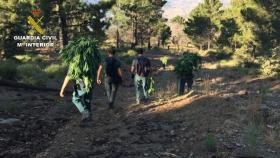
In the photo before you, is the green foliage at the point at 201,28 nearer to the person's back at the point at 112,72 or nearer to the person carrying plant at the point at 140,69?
the person carrying plant at the point at 140,69

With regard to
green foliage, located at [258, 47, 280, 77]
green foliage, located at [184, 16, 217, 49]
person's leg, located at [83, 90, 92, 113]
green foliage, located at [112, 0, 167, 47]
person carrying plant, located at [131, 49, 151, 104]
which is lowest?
green foliage, located at [258, 47, 280, 77]

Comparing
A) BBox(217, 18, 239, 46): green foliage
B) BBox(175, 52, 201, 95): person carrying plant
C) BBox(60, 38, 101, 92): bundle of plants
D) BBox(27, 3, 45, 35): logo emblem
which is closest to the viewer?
BBox(60, 38, 101, 92): bundle of plants

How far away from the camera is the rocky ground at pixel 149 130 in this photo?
812 centimetres

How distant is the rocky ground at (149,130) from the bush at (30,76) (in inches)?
187

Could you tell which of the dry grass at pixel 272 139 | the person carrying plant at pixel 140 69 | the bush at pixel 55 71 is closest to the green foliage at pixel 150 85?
the person carrying plant at pixel 140 69

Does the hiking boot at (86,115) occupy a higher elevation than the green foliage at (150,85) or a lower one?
lower

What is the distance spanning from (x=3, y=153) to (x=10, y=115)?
3.86 metres

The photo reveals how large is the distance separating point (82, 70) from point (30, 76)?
1071cm

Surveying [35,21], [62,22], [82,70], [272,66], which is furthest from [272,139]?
[35,21]

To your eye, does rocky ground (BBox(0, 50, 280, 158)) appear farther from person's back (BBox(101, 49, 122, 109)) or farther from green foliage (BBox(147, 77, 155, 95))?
green foliage (BBox(147, 77, 155, 95))

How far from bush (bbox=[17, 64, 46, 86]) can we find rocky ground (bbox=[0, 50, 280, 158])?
15.6 feet

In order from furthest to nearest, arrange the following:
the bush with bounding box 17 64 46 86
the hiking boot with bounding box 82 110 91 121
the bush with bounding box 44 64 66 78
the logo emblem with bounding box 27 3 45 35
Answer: the logo emblem with bounding box 27 3 45 35, the bush with bounding box 44 64 66 78, the bush with bounding box 17 64 46 86, the hiking boot with bounding box 82 110 91 121

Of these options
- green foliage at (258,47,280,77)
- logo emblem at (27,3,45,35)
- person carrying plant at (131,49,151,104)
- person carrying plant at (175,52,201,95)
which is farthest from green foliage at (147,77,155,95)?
logo emblem at (27,3,45,35)

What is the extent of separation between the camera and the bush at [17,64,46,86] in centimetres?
1891
